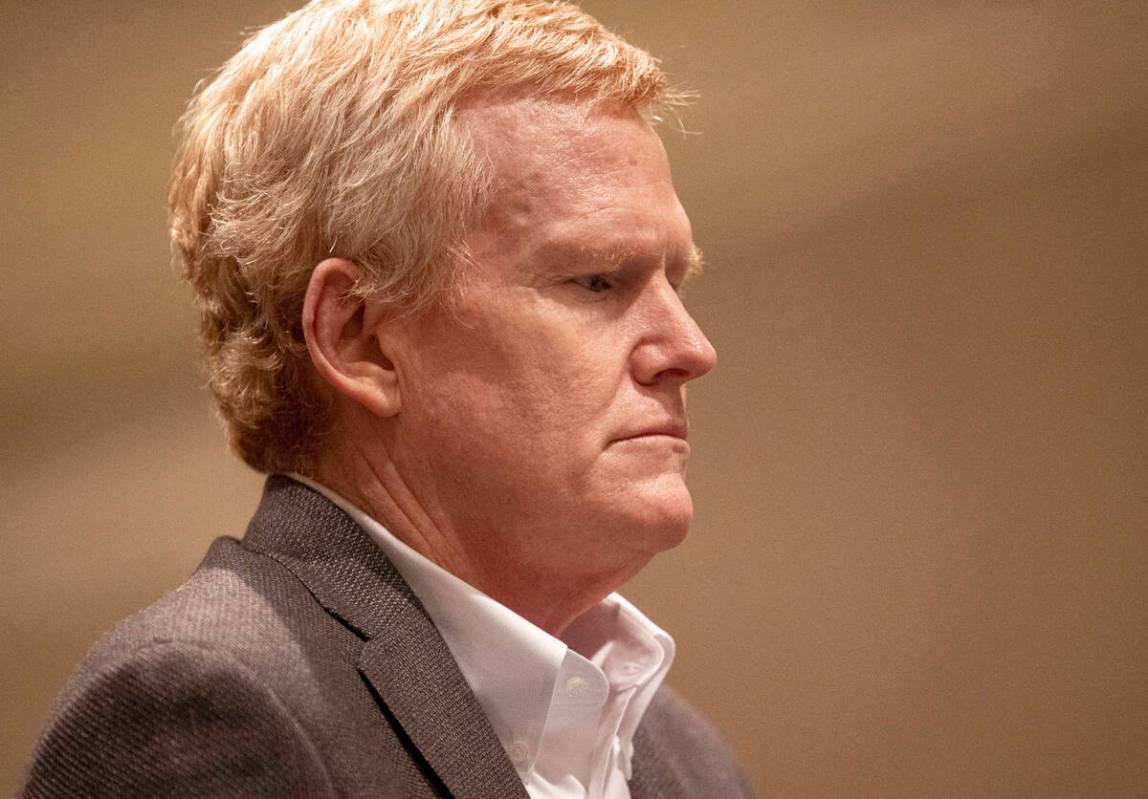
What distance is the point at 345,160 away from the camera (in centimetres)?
139

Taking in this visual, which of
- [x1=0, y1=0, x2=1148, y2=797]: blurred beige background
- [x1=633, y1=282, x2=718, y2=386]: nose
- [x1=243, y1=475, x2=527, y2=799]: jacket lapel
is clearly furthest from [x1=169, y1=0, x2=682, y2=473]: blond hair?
[x1=0, y1=0, x2=1148, y2=797]: blurred beige background

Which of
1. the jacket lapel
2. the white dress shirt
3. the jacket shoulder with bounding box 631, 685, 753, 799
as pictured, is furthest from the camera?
the jacket shoulder with bounding box 631, 685, 753, 799

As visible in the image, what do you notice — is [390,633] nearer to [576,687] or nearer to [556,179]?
[576,687]

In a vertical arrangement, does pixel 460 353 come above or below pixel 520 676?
above

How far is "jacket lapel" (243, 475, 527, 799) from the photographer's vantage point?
1.23 meters

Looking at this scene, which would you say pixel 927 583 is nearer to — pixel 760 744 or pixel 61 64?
pixel 760 744

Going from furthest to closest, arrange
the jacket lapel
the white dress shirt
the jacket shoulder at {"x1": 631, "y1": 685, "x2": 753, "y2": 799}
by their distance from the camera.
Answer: the jacket shoulder at {"x1": 631, "y1": 685, "x2": 753, "y2": 799} → the white dress shirt → the jacket lapel

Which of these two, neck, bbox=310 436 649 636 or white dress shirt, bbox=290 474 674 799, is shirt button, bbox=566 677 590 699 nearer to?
white dress shirt, bbox=290 474 674 799

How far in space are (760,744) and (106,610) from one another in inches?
44.2

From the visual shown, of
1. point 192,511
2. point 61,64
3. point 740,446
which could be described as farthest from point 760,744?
point 61,64

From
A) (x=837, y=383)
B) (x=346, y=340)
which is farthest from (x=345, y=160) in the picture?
(x=837, y=383)

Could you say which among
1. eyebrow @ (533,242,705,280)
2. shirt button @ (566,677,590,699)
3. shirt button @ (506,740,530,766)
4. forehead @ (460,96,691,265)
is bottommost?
shirt button @ (506,740,530,766)

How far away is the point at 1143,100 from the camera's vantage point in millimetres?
2184

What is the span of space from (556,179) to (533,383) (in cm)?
22
